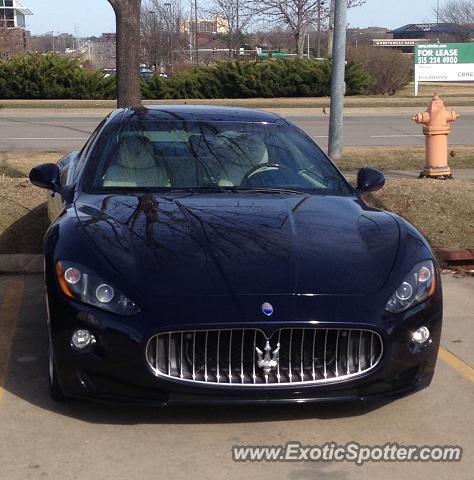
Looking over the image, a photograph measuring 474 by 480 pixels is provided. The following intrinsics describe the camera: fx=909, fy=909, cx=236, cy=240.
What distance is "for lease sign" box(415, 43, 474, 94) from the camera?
32688mm

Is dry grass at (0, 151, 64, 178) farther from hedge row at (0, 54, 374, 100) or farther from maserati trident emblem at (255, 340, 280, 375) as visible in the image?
hedge row at (0, 54, 374, 100)

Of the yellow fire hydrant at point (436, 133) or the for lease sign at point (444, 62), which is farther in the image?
the for lease sign at point (444, 62)

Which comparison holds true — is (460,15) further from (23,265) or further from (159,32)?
(23,265)

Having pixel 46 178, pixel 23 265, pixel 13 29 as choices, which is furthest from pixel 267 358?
pixel 13 29

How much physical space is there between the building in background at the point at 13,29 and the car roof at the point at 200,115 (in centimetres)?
3870

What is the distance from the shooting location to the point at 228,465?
12.9ft

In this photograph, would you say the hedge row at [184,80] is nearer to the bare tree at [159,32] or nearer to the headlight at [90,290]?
the bare tree at [159,32]

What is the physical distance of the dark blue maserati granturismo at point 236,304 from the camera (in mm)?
4078

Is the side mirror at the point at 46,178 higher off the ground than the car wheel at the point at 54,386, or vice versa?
the side mirror at the point at 46,178

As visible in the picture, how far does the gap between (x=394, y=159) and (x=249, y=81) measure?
18.8m

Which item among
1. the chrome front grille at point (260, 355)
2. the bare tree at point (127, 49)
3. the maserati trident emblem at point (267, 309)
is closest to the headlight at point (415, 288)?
the chrome front grille at point (260, 355)

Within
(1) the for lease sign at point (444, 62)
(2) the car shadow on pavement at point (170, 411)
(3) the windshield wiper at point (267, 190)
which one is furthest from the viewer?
(1) the for lease sign at point (444, 62)

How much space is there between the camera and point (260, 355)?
4086 mm
